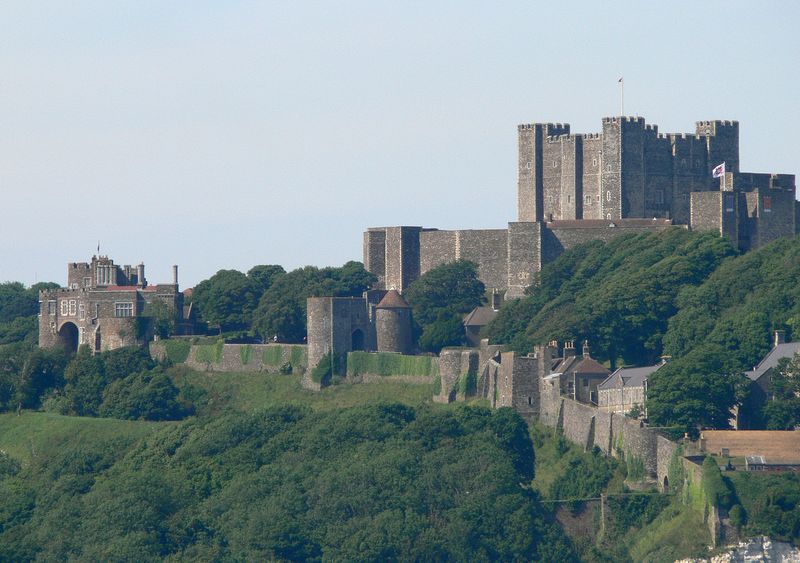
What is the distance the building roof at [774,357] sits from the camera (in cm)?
6919

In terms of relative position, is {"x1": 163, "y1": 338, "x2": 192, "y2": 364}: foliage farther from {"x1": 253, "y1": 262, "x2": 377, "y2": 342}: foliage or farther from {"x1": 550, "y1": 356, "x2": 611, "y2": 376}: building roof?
{"x1": 550, "y1": 356, "x2": 611, "y2": 376}: building roof

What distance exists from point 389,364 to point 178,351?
910 cm

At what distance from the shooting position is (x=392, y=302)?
84938 millimetres

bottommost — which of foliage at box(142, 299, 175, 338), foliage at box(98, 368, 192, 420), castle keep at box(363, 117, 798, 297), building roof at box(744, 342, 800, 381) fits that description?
foliage at box(98, 368, 192, 420)

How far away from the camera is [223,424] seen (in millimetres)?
77438

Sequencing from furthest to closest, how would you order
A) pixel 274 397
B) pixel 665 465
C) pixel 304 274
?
pixel 304 274, pixel 274 397, pixel 665 465

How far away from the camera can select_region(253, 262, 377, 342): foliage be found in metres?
88.0

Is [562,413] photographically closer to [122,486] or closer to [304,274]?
[122,486]

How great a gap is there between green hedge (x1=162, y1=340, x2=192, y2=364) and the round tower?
7.33m

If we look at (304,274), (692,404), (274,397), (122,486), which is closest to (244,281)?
(304,274)

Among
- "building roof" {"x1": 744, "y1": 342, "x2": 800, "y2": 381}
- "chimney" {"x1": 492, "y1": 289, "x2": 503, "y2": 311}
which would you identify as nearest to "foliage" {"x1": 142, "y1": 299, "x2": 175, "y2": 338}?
"chimney" {"x1": 492, "y1": 289, "x2": 503, "y2": 311}

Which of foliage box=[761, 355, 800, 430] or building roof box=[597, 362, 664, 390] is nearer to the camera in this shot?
foliage box=[761, 355, 800, 430]

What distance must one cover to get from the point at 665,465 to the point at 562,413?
7.21 m

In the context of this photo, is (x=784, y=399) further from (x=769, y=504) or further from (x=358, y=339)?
(x=358, y=339)
